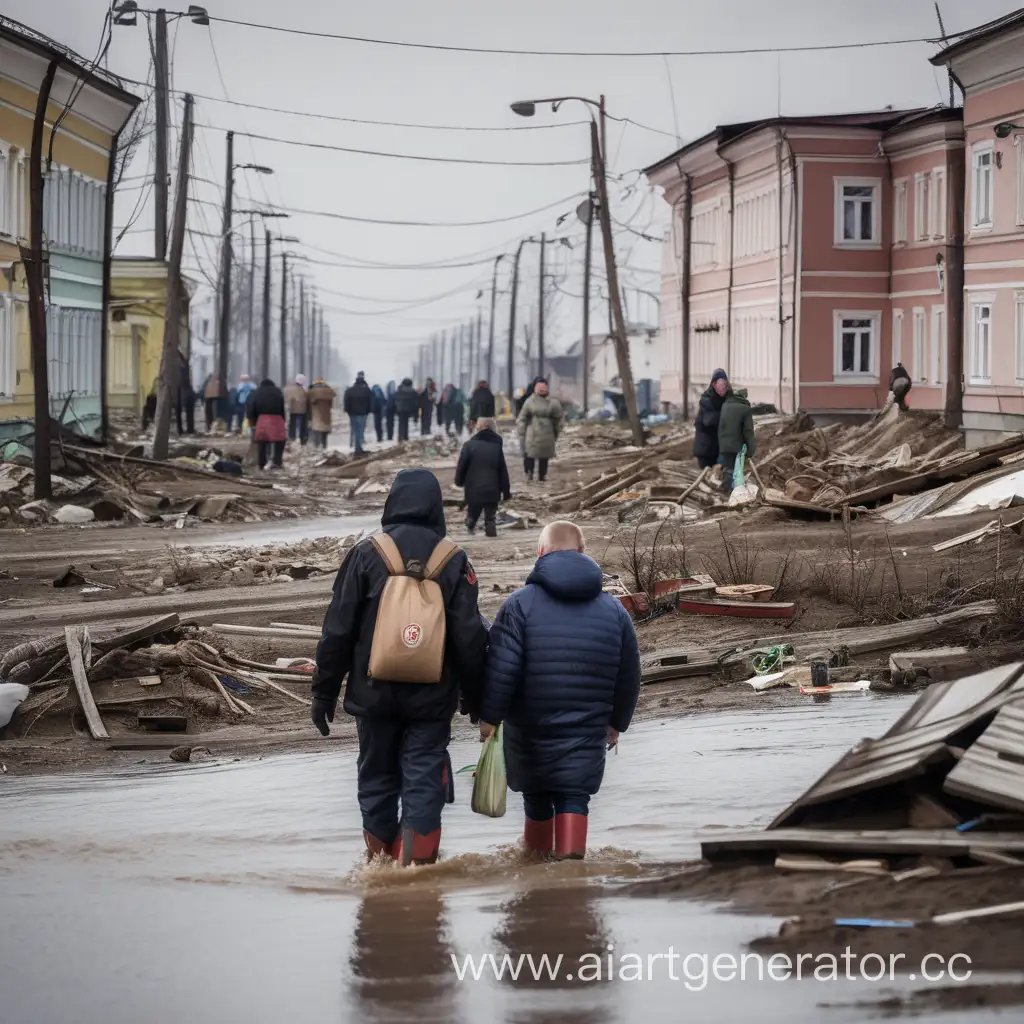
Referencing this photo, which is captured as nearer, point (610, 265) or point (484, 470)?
point (484, 470)

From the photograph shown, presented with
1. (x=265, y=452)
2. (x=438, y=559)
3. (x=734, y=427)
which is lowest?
(x=265, y=452)

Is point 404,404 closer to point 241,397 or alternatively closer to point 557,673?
point 241,397

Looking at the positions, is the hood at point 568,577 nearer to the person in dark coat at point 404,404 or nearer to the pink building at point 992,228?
the pink building at point 992,228

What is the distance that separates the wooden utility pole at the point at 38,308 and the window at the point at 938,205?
23630mm

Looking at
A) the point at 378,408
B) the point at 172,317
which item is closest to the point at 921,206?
the point at 378,408

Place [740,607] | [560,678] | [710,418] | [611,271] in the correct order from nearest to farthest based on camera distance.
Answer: [560,678] < [740,607] < [710,418] < [611,271]

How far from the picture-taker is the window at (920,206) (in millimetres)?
43625

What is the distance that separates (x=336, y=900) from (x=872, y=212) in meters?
41.4

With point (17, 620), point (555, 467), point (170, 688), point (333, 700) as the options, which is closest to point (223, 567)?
point (17, 620)

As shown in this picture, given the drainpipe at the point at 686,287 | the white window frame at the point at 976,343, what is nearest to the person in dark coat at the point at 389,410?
the drainpipe at the point at 686,287

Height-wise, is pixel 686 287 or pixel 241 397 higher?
pixel 686 287

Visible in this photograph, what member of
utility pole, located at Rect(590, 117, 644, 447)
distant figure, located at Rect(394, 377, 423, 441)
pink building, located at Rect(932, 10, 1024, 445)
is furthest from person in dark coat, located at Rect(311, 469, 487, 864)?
distant figure, located at Rect(394, 377, 423, 441)

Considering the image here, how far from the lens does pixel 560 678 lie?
7.16 m

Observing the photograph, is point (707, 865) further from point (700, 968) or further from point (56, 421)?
point (56, 421)
